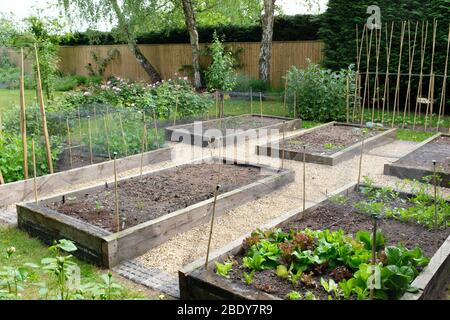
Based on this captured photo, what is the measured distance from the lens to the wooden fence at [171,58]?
14398 millimetres

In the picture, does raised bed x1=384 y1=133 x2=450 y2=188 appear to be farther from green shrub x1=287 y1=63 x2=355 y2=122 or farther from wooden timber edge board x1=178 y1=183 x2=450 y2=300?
wooden timber edge board x1=178 y1=183 x2=450 y2=300

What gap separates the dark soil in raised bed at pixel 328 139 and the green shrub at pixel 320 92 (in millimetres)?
838

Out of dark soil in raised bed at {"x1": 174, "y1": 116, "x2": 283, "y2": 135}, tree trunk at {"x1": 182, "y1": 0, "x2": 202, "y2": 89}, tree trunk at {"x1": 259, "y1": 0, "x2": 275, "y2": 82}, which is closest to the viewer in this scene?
dark soil in raised bed at {"x1": 174, "y1": 116, "x2": 283, "y2": 135}

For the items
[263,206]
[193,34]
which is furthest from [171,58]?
[263,206]

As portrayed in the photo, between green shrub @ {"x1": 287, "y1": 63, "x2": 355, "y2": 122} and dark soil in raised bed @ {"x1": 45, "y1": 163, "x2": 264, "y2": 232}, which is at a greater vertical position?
green shrub @ {"x1": 287, "y1": 63, "x2": 355, "y2": 122}

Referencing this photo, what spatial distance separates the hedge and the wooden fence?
0.25 m

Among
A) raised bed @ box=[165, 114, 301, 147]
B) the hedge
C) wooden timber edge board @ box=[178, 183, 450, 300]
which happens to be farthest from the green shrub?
wooden timber edge board @ box=[178, 183, 450, 300]

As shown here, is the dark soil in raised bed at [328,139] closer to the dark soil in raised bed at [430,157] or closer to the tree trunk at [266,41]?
the dark soil in raised bed at [430,157]

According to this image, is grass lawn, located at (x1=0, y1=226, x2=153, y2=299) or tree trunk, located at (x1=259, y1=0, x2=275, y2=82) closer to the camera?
grass lawn, located at (x1=0, y1=226, x2=153, y2=299)

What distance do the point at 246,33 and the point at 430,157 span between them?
1019 cm

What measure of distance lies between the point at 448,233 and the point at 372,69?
8.63 m

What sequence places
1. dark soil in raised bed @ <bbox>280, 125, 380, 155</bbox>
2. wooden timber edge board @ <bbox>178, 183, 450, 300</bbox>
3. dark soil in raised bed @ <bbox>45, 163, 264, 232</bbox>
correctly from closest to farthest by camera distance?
wooden timber edge board @ <bbox>178, 183, 450, 300</bbox> → dark soil in raised bed @ <bbox>45, 163, 264, 232</bbox> → dark soil in raised bed @ <bbox>280, 125, 380, 155</bbox>

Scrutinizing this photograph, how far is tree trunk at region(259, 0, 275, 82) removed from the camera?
13523mm
